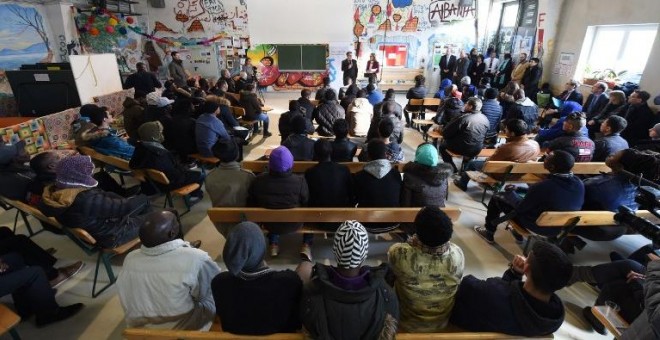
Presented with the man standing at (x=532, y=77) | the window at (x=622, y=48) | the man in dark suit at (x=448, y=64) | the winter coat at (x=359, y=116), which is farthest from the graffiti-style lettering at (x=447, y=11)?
the winter coat at (x=359, y=116)

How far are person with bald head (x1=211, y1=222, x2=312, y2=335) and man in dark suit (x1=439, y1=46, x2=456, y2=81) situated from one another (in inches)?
400

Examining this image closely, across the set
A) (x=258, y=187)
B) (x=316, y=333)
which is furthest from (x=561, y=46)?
(x=316, y=333)

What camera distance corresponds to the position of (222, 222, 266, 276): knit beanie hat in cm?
150

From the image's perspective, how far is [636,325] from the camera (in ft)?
5.29

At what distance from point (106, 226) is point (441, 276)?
244cm

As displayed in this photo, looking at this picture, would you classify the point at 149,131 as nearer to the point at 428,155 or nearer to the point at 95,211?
the point at 95,211

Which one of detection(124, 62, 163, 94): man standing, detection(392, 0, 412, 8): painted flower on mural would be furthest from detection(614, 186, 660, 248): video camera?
detection(392, 0, 412, 8): painted flower on mural

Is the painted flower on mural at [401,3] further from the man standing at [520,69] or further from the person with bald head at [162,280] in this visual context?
the person with bald head at [162,280]

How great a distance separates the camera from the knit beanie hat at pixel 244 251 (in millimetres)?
1500

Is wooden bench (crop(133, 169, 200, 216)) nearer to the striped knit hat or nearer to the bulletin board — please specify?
the striped knit hat

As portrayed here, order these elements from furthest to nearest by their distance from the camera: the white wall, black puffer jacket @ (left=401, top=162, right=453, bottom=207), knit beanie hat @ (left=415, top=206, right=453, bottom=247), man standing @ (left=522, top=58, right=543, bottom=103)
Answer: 1. man standing @ (left=522, top=58, right=543, bottom=103)
2. the white wall
3. black puffer jacket @ (left=401, top=162, right=453, bottom=207)
4. knit beanie hat @ (left=415, top=206, right=453, bottom=247)

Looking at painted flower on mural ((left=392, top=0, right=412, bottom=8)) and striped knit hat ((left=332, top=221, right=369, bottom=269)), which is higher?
painted flower on mural ((left=392, top=0, right=412, bottom=8))

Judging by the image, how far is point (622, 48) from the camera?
22.2ft

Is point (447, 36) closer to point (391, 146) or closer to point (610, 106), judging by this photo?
point (610, 106)
